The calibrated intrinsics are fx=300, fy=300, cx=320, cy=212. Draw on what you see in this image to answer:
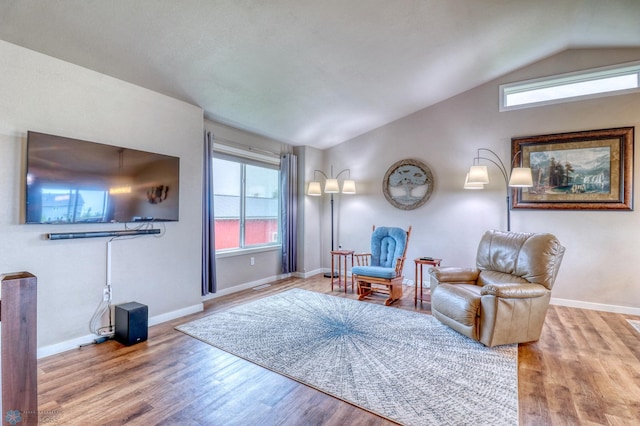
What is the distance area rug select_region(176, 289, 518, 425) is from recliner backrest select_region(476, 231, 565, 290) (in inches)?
31.0

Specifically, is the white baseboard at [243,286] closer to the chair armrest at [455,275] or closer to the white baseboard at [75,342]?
the white baseboard at [75,342]

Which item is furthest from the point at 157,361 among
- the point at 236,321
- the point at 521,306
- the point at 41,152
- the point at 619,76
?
the point at 619,76

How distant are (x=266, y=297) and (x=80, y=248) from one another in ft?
7.48

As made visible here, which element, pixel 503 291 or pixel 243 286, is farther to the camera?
pixel 243 286

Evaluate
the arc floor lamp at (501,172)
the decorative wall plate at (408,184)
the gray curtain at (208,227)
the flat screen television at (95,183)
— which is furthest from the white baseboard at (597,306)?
Answer: the flat screen television at (95,183)

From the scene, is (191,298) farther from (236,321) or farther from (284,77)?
(284,77)

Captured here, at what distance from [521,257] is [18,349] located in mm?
3824

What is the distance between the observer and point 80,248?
278 centimetres

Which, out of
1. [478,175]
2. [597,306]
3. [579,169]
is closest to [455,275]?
[478,175]

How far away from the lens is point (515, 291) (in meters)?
2.72

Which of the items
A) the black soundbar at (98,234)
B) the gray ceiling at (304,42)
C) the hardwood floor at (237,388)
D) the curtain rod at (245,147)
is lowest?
the hardwood floor at (237,388)

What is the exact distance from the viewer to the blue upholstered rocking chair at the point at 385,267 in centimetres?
411

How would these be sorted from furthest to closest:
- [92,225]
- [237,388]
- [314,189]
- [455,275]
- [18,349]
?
1. [314,189]
2. [455,275]
3. [92,225]
4. [237,388]
5. [18,349]

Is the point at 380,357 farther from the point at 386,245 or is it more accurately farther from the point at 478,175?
the point at 478,175
